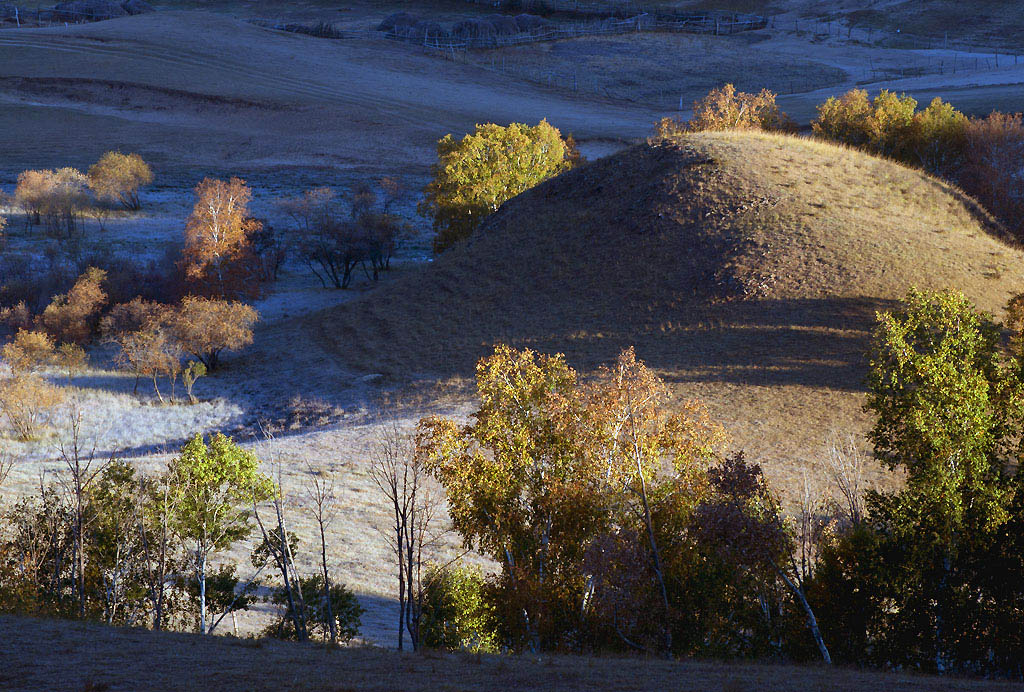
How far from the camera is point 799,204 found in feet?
142

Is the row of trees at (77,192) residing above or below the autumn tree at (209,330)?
above

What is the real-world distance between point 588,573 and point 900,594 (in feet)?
17.3

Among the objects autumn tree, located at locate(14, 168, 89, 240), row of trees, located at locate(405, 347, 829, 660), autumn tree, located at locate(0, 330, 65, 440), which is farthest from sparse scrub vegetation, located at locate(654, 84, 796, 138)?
autumn tree, located at locate(14, 168, 89, 240)

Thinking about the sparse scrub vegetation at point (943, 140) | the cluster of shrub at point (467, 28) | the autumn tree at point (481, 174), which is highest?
the cluster of shrub at point (467, 28)

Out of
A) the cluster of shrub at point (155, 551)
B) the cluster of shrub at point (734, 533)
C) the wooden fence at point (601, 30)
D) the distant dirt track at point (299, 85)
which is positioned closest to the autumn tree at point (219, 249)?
the distant dirt track at point (299, 85)

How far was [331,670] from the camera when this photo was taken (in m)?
11.5

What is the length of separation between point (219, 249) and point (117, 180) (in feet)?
85.8

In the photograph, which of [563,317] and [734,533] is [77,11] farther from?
[734,533]

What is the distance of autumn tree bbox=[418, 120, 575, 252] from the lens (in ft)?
195

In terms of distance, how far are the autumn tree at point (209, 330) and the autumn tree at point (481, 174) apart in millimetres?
17386

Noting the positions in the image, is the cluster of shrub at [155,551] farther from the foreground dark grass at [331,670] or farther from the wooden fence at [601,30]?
the wooden fence at [601,30]

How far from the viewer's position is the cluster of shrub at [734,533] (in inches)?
565

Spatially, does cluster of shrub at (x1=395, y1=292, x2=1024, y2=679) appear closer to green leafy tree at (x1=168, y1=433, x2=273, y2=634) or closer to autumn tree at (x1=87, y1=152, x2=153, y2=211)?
green leafy tree at (x1=168, y1=433, x2=273, y2=634)

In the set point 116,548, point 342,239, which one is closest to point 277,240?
point 342,239
